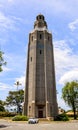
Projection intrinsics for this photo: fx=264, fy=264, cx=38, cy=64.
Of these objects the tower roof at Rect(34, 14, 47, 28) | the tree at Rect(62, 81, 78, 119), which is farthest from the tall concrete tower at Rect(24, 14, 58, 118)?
the tree at Rect(62, 81, 78, 119)

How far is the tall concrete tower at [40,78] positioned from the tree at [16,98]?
1268 inches

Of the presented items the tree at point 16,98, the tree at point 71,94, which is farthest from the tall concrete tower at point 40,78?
the tree at point 16,98

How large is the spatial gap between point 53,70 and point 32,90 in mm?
9577

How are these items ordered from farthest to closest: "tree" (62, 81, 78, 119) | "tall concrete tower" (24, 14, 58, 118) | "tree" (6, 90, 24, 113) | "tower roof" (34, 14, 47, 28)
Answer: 1. "tree" (6, 90, 24, 113)
2. "tower roof" (34, 14, 47, 28)
3. "tree" (62, 81, 78, 119)
4. "tall concrete tower" (24, 14, 58, 118)

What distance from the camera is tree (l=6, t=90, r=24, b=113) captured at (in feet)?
345

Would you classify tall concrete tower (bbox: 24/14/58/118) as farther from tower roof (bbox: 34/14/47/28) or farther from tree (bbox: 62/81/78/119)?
tree (bbox: 62/81/78/119)

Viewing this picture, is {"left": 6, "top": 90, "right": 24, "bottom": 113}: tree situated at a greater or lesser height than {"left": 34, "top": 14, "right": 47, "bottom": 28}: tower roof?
lesser

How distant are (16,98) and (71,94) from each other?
104 feet

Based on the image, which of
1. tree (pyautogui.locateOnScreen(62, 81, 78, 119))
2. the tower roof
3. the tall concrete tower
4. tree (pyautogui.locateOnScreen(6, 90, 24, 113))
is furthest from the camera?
tree (pyautogui.locateOnScreen(6, 90, 24, 113))

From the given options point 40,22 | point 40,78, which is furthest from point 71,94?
point 40,22

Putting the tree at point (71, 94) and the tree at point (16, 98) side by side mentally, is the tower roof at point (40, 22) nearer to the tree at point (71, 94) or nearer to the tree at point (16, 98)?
the tree at point (71, 94)

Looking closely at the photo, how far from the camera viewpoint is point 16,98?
346 feet

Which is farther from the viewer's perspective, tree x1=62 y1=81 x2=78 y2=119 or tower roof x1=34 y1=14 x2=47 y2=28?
tower roof x1=34 y1=14 x2=47 y2=28

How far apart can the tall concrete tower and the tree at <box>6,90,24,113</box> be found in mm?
32200
